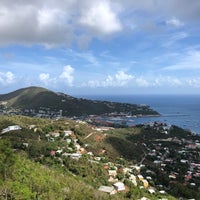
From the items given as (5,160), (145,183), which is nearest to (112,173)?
(145,183)

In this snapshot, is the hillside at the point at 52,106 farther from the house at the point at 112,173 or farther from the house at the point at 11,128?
the house at the point at 112,173

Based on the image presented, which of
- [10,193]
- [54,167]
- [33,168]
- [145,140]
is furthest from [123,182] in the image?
[145,140]

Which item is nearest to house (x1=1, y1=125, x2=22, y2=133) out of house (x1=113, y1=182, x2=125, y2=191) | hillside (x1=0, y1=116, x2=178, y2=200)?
hillside (x1=0, y1=116, x2=178, y2=200)

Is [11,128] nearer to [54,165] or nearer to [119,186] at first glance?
[54,165]

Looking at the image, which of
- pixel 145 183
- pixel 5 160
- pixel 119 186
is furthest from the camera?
pixel 145 183

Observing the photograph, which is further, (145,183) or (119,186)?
(145,183)

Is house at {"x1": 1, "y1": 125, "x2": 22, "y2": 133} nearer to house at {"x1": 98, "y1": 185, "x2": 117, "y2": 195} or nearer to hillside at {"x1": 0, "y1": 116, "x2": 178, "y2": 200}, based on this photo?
hillside at {"x1": 0, "y1": 116, "x2": 178, "y2": 200}

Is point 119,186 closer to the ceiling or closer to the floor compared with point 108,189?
closer to the floor

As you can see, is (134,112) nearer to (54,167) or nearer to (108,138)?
(108,138)

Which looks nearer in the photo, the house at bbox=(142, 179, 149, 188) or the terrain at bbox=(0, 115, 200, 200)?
the terrain at bbox=(0, 115, 200, 200)
